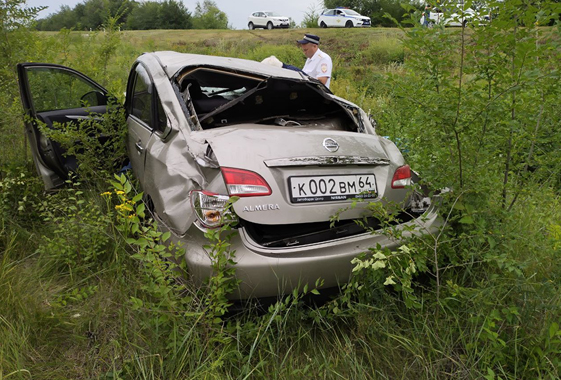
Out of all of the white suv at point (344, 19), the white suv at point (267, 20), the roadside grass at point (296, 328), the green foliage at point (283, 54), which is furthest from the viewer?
the white suv at point (267, 20)

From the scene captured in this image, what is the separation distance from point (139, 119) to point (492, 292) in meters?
2.92

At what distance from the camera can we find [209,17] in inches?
1908

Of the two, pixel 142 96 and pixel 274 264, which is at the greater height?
pixel 142 96

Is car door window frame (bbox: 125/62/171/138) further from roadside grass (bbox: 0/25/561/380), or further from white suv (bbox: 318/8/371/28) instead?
white suv (bbox: 318/8/371/28)

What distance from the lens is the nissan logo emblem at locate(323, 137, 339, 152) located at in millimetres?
2387

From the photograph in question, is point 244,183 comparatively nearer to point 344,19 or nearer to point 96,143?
point 96,143

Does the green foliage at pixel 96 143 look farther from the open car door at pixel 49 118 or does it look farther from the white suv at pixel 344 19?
the white suv at pixel 344 19

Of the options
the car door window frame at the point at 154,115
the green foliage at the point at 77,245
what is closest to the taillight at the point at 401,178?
the car door window frame at the point at 154,115

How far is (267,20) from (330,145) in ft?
112

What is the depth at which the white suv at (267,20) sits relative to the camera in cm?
3338

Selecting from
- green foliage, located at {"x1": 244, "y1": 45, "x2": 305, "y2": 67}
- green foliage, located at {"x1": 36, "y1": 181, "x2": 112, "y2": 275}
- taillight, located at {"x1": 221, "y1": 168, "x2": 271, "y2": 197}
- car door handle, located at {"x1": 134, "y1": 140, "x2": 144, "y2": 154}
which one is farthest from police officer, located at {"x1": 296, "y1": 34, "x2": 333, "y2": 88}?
green foliage, located at {"x1": 244, "y1": 45, "x2": 305, "y2": 67}

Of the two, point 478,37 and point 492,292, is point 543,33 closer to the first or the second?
point 478,37

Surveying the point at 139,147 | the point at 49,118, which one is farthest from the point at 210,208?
the point at 49,118

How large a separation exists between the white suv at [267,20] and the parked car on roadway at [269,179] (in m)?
32.6
